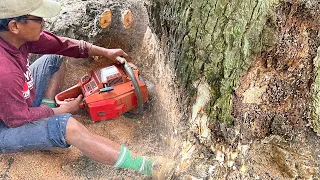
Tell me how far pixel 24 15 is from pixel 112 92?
A: 2.34 feet

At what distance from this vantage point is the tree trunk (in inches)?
61.4

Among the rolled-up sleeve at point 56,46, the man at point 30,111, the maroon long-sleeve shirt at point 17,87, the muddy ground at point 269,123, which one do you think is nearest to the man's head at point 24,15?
the man at point 30,111

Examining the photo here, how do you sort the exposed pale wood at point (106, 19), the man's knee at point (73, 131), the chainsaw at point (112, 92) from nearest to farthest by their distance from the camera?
the man's knee at point (73, 131) < the chainsaw at point (112, 92) < the exposed pale wood at point (106, 19)

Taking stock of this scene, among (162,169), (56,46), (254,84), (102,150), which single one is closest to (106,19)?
(56,46)

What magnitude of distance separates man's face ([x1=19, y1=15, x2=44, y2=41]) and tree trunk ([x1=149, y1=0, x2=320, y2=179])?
0.75m

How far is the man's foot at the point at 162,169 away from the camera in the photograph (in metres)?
1.83

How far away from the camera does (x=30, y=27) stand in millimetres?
1860

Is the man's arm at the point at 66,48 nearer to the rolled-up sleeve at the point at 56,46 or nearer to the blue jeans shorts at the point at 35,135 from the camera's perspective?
the rolled-up sleeve at the point at 56,46

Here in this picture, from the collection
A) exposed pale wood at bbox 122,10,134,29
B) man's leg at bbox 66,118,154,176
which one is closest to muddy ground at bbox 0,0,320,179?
man's leg at bbox 66,118,154,176

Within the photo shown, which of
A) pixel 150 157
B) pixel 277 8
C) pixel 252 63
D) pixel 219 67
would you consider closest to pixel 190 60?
pixel 219 67

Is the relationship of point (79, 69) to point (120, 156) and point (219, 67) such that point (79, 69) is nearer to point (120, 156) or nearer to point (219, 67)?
point (120, 156)

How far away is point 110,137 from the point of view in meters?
2.41

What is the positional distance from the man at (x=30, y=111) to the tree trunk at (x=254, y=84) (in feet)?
1.38

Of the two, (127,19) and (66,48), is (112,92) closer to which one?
(66,48)
